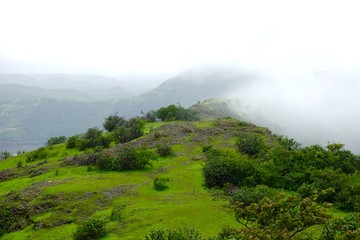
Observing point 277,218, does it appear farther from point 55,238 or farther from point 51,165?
point 51,165

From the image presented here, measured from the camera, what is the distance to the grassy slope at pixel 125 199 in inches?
1297

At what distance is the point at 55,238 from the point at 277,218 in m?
19.9

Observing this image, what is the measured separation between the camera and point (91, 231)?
3078 cm

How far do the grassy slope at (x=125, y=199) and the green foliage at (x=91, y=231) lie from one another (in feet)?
2.88

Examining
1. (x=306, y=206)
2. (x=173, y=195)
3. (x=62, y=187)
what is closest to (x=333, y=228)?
(x=306, y=206)

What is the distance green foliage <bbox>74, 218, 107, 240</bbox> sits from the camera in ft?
101

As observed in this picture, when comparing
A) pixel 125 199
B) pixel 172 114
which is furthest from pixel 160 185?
pixel 172 114

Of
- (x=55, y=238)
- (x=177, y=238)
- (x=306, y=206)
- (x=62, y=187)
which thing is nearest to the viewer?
(x=306, y=206)

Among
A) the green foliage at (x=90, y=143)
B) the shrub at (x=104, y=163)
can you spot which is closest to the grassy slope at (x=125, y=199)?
the shrub at (x=104, y=163)

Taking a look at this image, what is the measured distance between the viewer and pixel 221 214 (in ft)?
112

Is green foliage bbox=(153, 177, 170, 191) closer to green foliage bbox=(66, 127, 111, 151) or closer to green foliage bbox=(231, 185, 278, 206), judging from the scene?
green foliage bbox=(231, 185, 278, 206)

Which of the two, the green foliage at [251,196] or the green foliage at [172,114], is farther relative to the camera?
the green foliage at [172,114]

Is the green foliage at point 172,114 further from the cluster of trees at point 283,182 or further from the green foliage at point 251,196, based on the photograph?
the green foliage at point 251,196

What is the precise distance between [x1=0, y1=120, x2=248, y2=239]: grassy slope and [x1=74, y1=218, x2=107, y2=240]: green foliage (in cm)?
88
